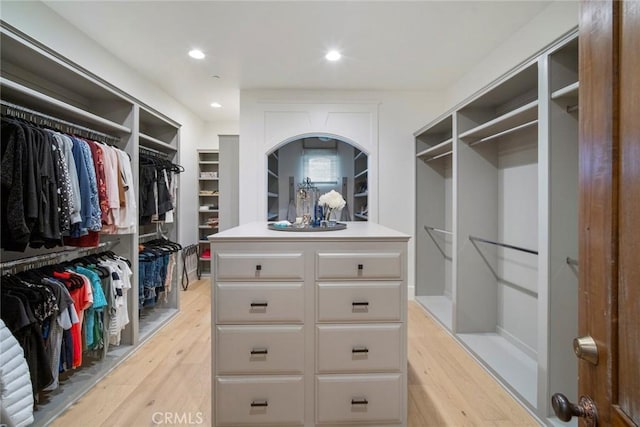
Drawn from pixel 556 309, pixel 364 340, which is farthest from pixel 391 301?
pixel 556 309

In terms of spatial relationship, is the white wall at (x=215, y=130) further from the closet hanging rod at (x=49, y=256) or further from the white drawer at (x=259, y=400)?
the white drawer at (x=259, y=400)

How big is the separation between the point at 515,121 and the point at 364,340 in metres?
1.95

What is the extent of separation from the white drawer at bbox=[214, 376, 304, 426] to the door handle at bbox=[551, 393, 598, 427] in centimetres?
122

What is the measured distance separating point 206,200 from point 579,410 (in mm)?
5318

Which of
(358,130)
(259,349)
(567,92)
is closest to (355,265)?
(259,349)

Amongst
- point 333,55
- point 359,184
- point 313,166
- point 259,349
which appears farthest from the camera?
point 313,166

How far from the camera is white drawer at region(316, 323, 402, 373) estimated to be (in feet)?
5.13

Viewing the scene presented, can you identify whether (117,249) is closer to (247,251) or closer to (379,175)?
(247,251)

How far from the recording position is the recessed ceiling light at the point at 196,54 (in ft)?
9.64

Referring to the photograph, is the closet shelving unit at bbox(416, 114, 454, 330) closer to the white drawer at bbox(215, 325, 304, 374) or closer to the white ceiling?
the white ceiling

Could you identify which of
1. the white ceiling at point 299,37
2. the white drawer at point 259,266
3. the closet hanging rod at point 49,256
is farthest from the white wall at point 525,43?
the closet hanging rod at point 49,256

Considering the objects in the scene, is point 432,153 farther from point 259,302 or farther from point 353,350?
point 259,302

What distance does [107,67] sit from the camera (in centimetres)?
291

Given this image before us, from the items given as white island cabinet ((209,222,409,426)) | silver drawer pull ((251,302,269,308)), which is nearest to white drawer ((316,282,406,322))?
white island cabinet ((209,222,409,426))
